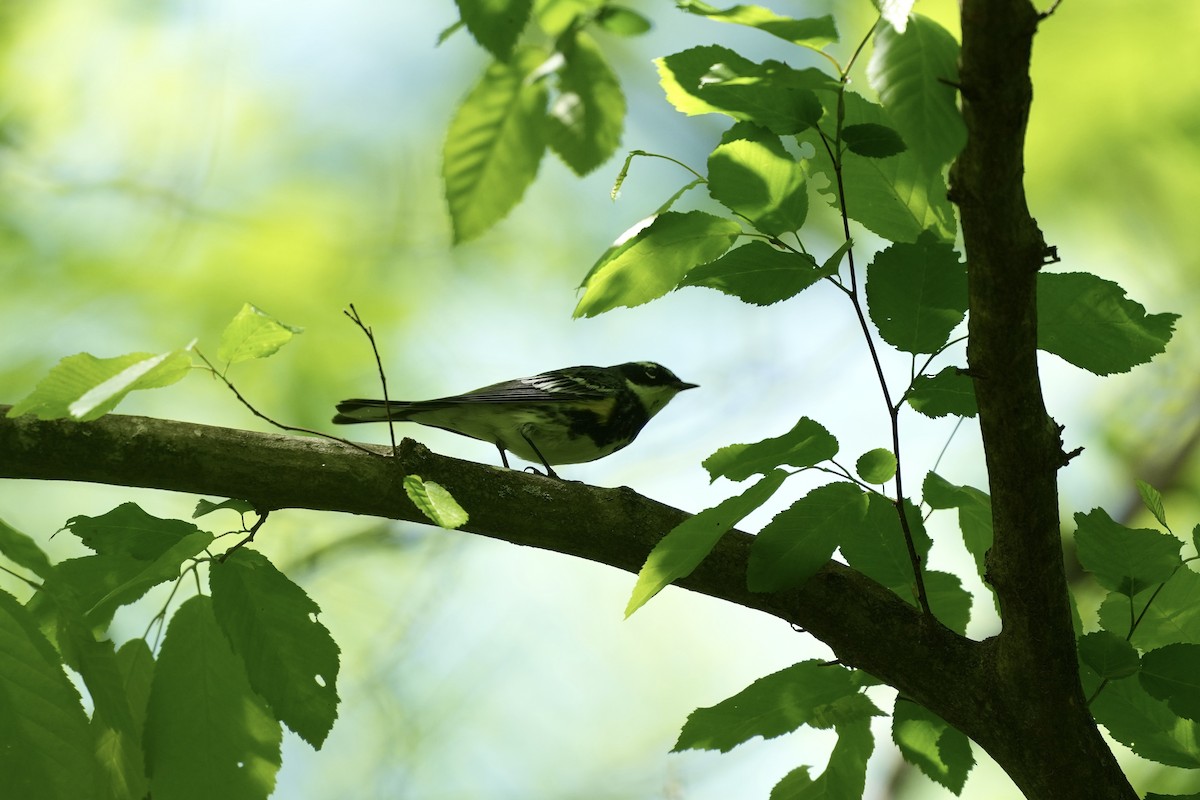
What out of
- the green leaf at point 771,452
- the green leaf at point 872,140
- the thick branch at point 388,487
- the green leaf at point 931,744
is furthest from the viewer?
the thick branch at point 388,487

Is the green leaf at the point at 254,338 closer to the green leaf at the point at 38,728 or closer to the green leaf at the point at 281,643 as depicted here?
the green leaf at the point at 281,643


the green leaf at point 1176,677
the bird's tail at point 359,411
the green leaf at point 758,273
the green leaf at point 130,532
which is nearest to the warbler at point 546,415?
the bird's tail at point 359,411

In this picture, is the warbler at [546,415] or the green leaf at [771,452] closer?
the green leaf at [771,452]

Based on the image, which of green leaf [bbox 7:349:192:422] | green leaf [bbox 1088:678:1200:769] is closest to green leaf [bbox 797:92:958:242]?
green leaf [bbox 1088:678:1200:769]

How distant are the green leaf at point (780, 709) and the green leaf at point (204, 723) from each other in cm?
82

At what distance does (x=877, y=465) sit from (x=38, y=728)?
1.54 metres

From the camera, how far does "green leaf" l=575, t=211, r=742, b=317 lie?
196 centimetres

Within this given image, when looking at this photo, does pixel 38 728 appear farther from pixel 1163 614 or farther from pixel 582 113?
pixel 1163 614

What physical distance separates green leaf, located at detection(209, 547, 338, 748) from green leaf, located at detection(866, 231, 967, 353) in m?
1.21

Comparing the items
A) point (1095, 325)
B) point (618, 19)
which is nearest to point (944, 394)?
point (1095, 325)

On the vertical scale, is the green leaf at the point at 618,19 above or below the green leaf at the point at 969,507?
above

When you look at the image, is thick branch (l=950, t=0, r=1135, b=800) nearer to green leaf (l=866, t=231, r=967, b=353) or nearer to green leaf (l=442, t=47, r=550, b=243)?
green leaf (l=866, t=231, r=967, b=353)

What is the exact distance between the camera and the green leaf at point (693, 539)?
1771mm

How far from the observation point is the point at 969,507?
2307mm
